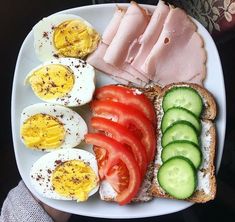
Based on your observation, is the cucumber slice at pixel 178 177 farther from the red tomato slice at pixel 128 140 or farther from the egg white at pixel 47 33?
the egg white at pixel 47 33

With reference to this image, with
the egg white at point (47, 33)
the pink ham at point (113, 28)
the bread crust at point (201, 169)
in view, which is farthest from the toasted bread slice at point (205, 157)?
the egg white at point (47, 33)

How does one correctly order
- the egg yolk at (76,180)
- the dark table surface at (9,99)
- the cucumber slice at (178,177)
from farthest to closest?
the dark table surface at (9,99) → the egg yolk at (76,180) → the cucumber slice at (178,177)

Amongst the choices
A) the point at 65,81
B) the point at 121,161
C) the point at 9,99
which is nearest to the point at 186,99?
the point at 121,161

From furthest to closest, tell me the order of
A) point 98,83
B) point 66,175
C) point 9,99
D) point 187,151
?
point 9,99, point 98,83, point 66,175, point 187,151

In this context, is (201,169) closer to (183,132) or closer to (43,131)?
(183,132)

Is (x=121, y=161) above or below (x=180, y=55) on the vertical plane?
below

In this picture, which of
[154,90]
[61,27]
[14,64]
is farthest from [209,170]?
[14,64]

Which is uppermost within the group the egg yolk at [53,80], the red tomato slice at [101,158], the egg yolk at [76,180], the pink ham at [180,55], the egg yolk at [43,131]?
the pink ham at [180,55]

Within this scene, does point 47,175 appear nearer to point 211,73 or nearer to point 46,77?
point 46,77

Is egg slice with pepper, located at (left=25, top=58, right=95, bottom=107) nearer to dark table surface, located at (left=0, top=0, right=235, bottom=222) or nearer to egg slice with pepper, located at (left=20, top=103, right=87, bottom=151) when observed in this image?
egg slice with pepper, located at (left=20, top=103, right=87, bottom=151)
